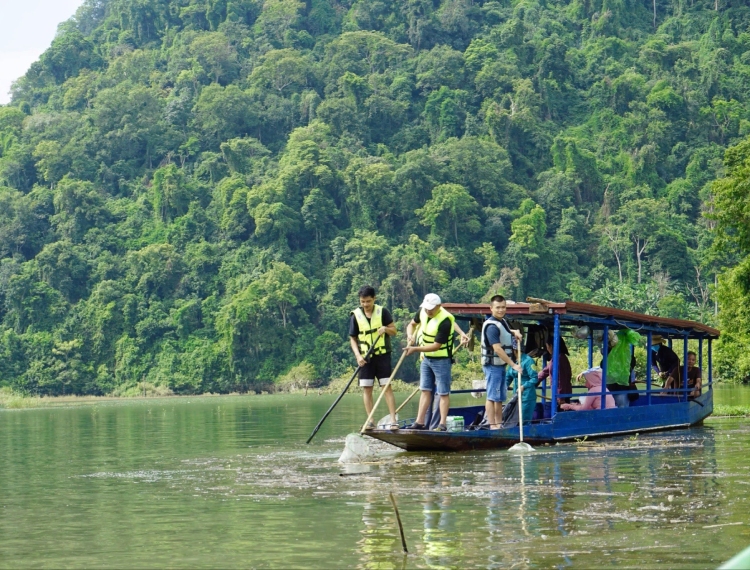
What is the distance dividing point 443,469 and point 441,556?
496 centimetres

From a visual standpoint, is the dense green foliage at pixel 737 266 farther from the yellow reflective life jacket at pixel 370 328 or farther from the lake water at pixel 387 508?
the yellow reflective life jacket at pixel 370 328

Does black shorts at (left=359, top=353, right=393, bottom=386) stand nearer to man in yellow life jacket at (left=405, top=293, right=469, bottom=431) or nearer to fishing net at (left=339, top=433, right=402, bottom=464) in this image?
man in yellow life jacket at (left=405, top=293, right=469, bottom=431)

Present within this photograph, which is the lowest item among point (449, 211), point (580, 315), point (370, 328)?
point (370, 328)

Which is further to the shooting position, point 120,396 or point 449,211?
point 449,211

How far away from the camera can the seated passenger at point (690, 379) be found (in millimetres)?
19656

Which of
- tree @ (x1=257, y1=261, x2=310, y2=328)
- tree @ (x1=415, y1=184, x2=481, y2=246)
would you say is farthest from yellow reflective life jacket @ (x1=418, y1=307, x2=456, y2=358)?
tree @ (x1=415, y1=184, x2=481, y2=246)

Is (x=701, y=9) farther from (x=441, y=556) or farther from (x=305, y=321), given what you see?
(x=441, y=556)

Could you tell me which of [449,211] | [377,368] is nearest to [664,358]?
[377,368]

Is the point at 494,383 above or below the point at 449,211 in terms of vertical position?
below

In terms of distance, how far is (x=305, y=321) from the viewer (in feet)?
238

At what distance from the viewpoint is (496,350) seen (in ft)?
47.7

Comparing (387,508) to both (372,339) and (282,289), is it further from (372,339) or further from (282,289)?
(282,289)

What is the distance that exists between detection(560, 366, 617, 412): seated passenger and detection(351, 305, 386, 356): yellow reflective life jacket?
144 inches

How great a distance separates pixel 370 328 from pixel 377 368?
0.48 meters
